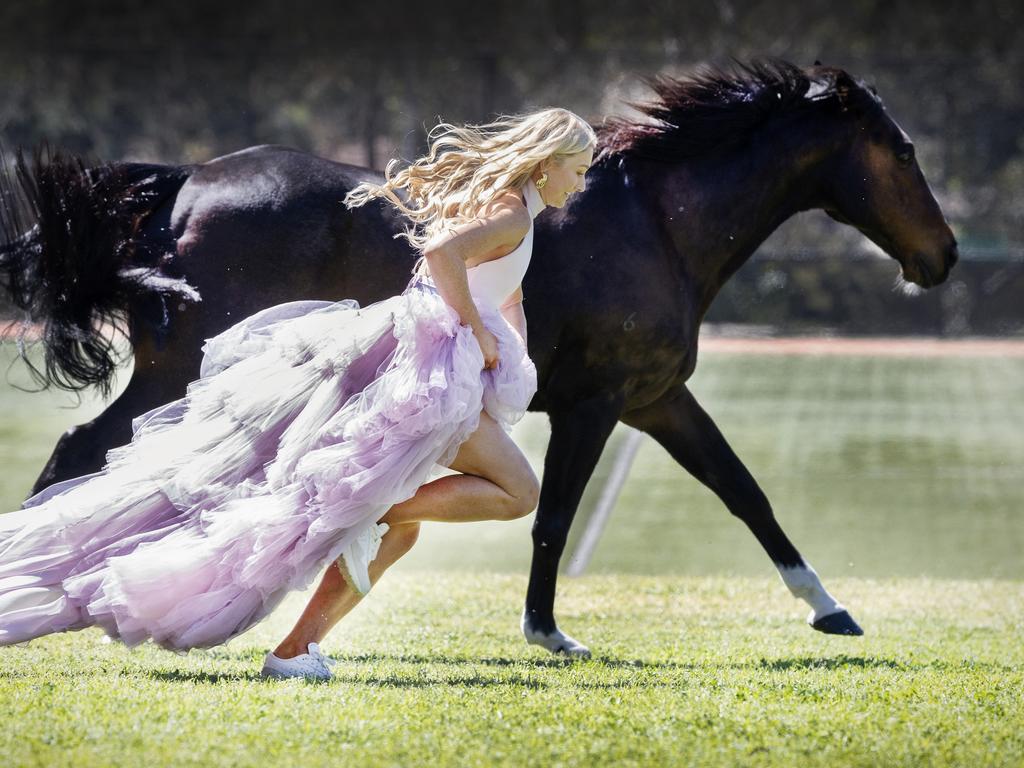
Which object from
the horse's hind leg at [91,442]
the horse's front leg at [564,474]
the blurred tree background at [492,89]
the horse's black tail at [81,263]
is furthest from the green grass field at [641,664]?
the blurred tree background at [492,89]

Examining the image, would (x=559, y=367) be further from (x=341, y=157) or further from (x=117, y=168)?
(x=341, y=157)

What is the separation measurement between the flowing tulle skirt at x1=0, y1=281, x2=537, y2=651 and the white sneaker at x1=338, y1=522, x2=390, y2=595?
2.0 inches

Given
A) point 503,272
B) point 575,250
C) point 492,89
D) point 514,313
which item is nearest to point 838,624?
point 575,250

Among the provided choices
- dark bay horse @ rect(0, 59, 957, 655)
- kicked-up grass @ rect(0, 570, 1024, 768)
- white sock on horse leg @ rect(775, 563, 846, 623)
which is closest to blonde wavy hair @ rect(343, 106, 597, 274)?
dark bay horse @ rect(0, 59, 957, 655)

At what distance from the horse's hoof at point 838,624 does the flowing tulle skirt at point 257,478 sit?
2189 mm

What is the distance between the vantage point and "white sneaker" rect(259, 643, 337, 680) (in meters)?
4.46

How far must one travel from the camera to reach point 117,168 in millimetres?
5988

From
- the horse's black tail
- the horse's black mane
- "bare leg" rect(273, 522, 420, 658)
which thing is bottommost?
"bare leg" rect(273, 522, 420, 658)

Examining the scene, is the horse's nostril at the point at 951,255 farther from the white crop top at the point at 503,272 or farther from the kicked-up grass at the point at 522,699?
the white crop top at the point at 503,272

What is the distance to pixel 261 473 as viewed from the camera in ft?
15.1

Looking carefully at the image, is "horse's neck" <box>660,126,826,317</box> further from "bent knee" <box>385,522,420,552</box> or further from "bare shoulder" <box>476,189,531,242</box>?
"bent knee" <box>385,522,420,552</box>

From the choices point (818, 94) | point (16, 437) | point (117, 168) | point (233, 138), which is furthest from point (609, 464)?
point (233, 138)

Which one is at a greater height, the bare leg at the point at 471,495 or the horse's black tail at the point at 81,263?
the horse's black tail at the point at 81,263

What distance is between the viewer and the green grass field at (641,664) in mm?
3604
